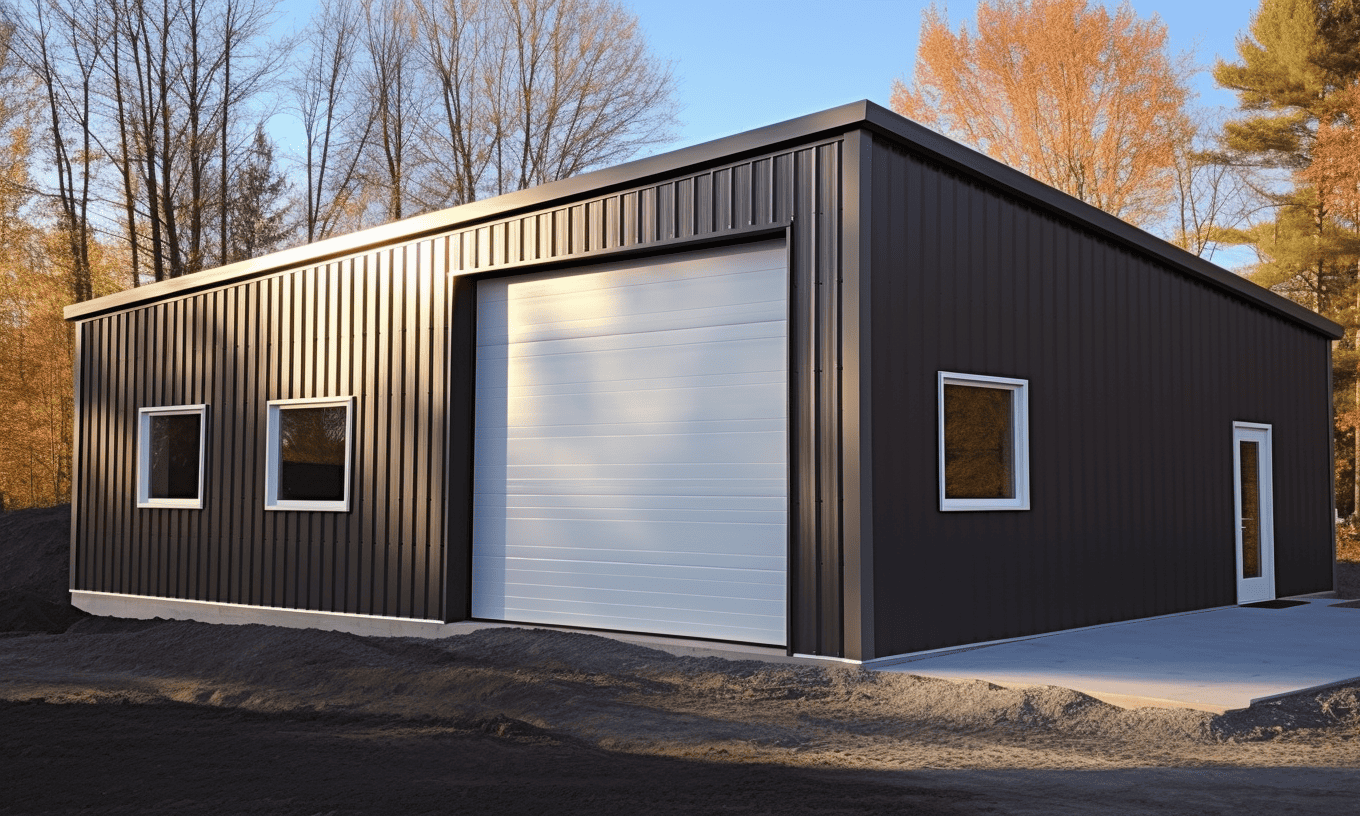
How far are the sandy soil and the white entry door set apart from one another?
6.20 meters

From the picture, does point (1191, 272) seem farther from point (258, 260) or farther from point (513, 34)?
point (513, 34)

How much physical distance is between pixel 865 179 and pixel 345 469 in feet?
21.0

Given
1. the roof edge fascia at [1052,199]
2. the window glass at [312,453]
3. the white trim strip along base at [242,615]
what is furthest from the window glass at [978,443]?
the window glass at [312,453]

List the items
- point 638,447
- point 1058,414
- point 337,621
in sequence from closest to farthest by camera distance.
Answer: point 638,447 < point 1058,414 < point 337,621

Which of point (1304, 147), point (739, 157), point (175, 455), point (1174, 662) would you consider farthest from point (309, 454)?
point (1304, 147)

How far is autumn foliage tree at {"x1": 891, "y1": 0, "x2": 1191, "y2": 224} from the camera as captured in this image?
23984 mm

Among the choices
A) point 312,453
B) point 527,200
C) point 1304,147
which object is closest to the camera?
point 527,200

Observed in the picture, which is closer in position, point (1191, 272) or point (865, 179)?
point (865, 179)

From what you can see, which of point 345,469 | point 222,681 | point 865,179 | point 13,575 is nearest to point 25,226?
point 13,575

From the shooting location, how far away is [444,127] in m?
26.1

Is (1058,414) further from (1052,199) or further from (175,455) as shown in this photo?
(175,455)

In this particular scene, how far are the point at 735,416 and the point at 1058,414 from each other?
3039 mm

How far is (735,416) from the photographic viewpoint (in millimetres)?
9742

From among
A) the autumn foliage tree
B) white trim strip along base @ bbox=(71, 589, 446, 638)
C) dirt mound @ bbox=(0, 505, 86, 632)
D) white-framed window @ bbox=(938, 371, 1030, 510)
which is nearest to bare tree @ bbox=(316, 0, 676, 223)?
the autumn foliage tree
